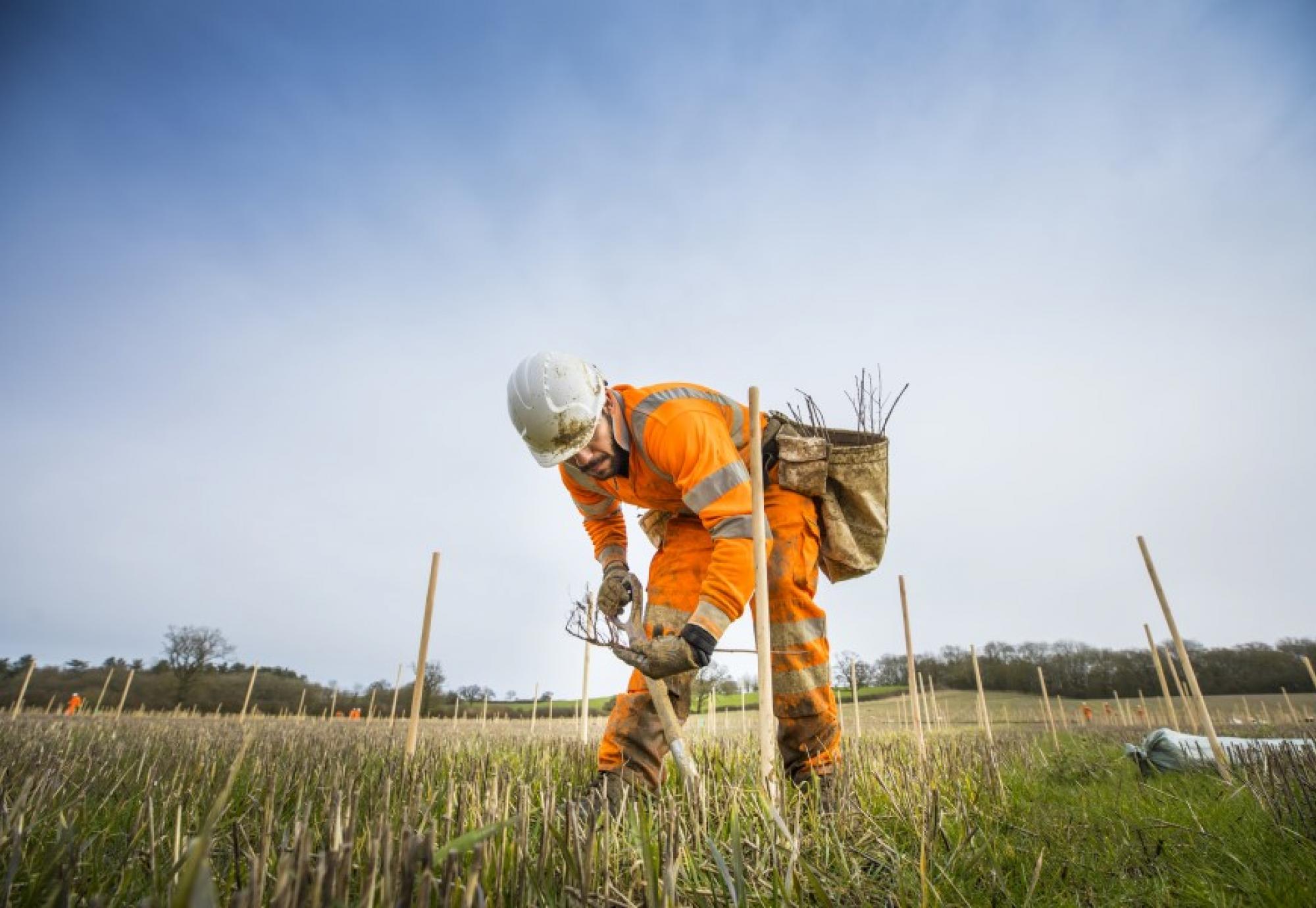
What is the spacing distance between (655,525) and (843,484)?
1.15 m

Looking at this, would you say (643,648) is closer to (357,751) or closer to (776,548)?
(776,548)

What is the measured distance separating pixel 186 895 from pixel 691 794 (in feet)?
5.72

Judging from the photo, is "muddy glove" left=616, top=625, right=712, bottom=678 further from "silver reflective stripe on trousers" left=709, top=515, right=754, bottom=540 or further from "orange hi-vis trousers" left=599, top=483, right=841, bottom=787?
"silver reflective stripe on trousers" left=709, top=515, right=754, bottom=540

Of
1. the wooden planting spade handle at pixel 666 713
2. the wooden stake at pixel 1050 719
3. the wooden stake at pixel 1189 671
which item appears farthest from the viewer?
the wooden stake at pixel 1050 719

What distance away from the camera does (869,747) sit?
5.72 meters

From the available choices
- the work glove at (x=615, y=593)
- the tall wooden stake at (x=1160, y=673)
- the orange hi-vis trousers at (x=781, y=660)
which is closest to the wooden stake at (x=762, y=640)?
the orange hi-vis trousers at (x=781, y=660)

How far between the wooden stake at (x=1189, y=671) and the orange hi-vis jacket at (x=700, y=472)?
4186 millimetres

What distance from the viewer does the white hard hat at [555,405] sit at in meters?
2.94

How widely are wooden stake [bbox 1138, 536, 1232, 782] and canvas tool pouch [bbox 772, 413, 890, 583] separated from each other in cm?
313

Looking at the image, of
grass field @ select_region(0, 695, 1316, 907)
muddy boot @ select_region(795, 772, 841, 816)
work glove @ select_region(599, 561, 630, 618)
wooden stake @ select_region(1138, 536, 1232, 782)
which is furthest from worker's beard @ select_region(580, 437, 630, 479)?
wooden stake @ select_region(1138, 536, 1232, 782)

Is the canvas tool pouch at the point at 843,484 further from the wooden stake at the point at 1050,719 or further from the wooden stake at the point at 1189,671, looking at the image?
the wooden stake at the point at 1050,719

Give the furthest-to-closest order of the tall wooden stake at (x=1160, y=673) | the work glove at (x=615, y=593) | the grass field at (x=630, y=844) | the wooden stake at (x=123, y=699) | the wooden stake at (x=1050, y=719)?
the wooden stake at (x=123, y=699)
the wooden stake at (x=1050, y=719)
the tall wooden stake at (x=1160, y=673)
the work glove at (x=615, y=593)
the grass field at (x=630, y=844)

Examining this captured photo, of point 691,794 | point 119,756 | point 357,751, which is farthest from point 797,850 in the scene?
point 119,756

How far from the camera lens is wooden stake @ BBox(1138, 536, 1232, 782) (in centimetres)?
461
